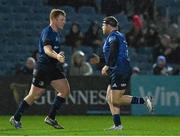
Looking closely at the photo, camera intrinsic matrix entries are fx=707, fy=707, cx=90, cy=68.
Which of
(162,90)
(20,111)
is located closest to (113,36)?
(20,111)

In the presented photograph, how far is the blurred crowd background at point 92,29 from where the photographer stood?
22.4 meters

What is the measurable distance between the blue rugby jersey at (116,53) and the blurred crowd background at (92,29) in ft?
31.9

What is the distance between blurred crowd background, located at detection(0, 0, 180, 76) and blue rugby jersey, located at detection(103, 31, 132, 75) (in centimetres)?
972

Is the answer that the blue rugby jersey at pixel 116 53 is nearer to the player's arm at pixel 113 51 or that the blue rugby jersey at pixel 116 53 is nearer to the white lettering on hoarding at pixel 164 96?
the player's arm at pixel 113 51

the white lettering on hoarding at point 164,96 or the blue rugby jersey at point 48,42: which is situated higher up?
the blue rugby jersey at point 48,42

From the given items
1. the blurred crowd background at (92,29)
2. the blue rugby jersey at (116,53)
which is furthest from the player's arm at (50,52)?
the blurred crowd background at (92,29)

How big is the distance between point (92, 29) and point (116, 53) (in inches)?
407

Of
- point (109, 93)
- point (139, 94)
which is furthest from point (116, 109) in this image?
point (139, 94)

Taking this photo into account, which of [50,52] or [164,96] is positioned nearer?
[50,52]

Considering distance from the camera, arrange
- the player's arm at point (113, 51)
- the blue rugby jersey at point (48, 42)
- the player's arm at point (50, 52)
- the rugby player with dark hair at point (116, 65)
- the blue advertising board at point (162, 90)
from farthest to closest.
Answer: the blue advertising board at point (162, 90), the blue rugby jersey at point (48, 42), the rugby player with dark hair at point (116, 65), the player's arm at point (113, 51), the player's arm at point (50, 52)

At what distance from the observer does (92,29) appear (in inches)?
877

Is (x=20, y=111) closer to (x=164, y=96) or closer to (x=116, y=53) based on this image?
(x=116, y=53)

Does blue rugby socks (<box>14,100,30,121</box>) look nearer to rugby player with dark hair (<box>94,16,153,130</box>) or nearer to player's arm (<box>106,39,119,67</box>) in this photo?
rugby player with dark hair (<box>94,16,153,130</box>)

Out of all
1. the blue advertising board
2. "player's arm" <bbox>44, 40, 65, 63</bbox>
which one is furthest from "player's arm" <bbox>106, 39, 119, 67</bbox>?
the blue advertising board
